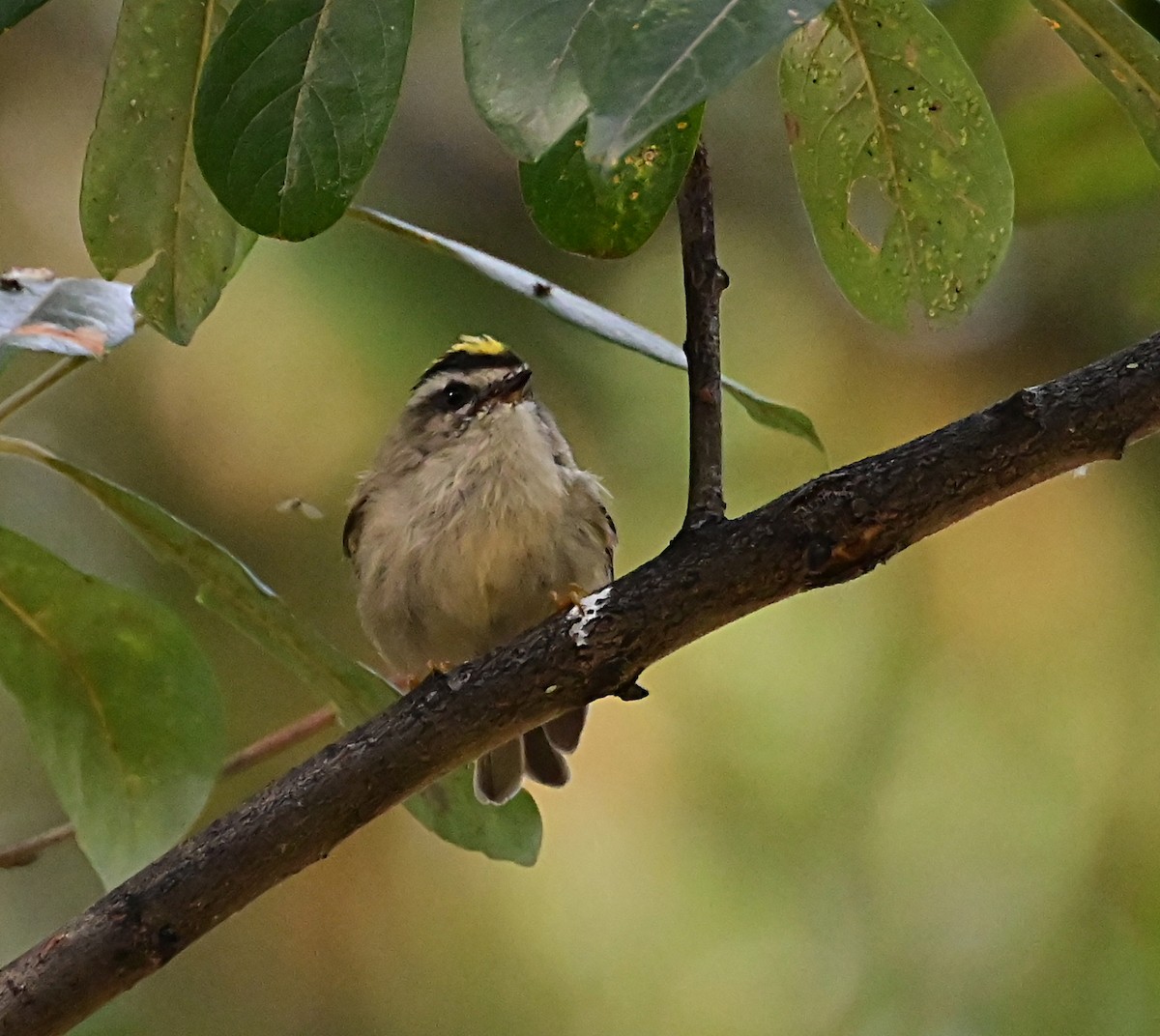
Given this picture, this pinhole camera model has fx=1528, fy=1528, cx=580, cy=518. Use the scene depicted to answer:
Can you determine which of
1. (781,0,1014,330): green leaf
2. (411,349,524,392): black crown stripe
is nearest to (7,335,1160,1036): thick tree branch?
(781,0,1014,330): green leaf

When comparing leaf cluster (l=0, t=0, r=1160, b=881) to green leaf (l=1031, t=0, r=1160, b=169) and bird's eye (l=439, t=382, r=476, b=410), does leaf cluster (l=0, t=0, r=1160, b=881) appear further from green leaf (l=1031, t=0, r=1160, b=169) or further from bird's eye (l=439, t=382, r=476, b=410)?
bird's eye (l=439, t=382, r=476, b=410)

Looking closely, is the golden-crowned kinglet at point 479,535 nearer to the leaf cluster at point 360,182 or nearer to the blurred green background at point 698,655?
the leaf cluster at point 360,182

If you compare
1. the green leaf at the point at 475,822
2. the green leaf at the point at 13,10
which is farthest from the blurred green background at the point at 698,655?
the green leaf at the point at 13,10

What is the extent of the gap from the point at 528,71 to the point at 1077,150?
4.85ft

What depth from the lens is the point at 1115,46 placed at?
4.25ft

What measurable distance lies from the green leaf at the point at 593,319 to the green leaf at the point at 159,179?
192mm

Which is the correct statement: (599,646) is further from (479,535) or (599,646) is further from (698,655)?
(698,655)

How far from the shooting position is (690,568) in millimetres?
1219

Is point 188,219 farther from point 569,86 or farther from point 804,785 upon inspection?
point 804,785

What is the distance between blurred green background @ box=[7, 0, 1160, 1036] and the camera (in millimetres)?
2975

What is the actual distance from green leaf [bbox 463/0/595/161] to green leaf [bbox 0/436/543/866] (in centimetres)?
81

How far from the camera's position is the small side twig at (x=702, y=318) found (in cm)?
132

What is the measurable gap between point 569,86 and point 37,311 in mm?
826

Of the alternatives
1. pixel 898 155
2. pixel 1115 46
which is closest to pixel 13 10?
pixel 898 155
